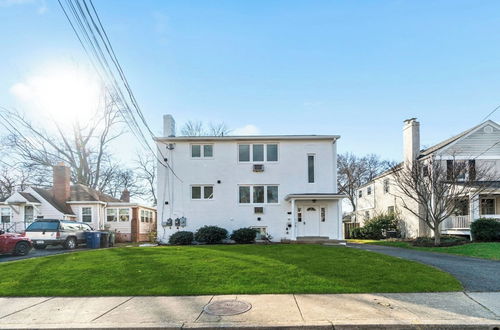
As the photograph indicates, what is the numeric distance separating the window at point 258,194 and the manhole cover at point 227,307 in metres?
13.0

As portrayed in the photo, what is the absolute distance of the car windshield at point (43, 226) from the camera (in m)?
17.7

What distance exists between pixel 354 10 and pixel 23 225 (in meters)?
25.3

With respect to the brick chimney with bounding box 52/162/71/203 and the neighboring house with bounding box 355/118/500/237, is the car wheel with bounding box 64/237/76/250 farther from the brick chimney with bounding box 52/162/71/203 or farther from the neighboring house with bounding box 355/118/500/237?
the neighboring house with bounding box 355/118/500/237

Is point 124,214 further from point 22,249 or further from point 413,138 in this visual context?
point 413,138

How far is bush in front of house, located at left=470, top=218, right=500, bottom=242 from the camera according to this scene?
1780 cm

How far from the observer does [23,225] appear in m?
23.5

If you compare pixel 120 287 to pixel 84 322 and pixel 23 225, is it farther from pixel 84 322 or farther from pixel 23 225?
pixel 23 225

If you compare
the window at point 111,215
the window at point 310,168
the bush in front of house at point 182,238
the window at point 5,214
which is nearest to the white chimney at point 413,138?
the window at point 310,168

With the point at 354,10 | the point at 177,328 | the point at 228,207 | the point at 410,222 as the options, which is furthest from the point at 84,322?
the point at 410,222

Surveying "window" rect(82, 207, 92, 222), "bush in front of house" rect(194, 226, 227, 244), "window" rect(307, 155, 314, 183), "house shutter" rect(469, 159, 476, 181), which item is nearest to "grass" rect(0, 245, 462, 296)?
"bush in front of house" rect(194, 226, 227, 244)

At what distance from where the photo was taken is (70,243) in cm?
1855

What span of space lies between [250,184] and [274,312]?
1381cm

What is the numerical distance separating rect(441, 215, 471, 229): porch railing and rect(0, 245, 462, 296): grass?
13.2 meters

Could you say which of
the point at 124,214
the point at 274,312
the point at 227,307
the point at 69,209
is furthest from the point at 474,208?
the point at 69,209
